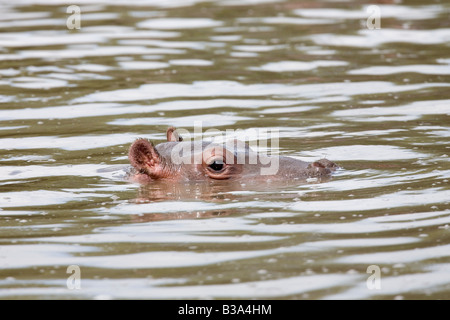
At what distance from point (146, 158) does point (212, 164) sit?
66 cm

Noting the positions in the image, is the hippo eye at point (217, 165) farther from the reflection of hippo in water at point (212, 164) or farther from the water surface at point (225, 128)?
the water surface at point (225, 128)

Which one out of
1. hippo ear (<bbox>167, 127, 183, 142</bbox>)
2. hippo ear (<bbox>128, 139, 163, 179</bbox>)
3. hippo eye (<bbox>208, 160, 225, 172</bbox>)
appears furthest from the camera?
hippo ear (<bbox>167, 127, 183, 142</bbox>)

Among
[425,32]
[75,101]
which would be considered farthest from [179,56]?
[425,32]

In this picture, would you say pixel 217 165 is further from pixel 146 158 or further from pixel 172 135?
pixel 172 135

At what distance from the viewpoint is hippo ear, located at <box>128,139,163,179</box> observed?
9.34 m

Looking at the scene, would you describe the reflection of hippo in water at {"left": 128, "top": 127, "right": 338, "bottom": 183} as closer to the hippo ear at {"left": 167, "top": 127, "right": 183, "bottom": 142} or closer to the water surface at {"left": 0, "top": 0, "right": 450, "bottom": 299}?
the water surface at {"left": 0, "top": 0, "right": 450, "bottom": 299}

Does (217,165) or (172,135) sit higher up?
(172,135)

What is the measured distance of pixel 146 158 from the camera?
9.60 m

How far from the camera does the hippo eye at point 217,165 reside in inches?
372

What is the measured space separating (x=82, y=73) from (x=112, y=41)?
8.03 ft

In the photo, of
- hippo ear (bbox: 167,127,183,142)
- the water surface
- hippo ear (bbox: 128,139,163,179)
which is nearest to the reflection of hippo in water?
hippo ear (bbox: 128,139,163,179)

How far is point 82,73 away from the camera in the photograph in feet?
50.3

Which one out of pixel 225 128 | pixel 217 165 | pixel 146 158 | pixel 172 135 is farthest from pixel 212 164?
pixel 225 128
